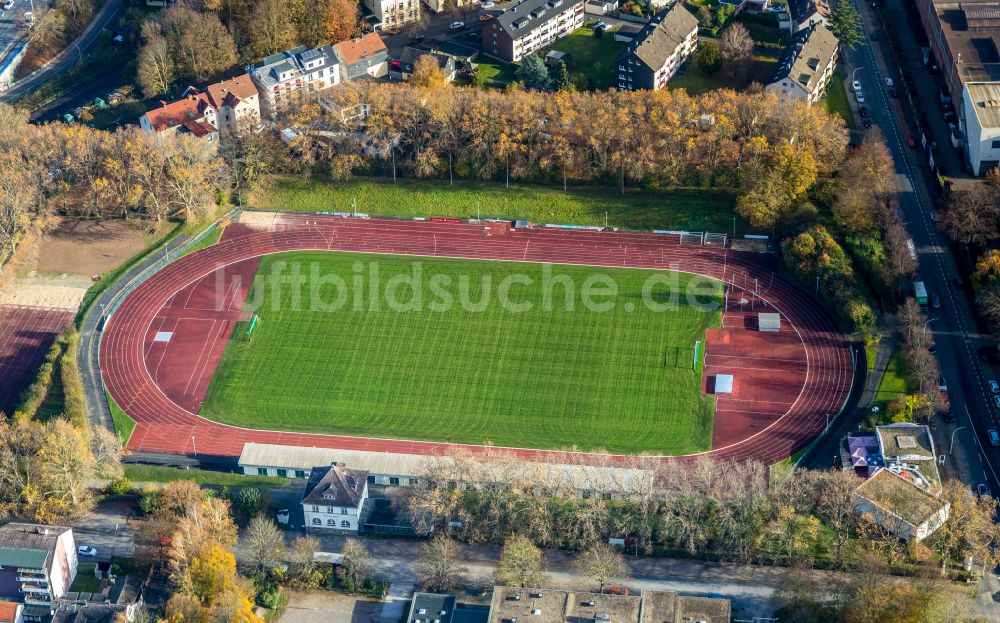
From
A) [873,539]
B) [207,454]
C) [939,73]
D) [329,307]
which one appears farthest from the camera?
[939,73]

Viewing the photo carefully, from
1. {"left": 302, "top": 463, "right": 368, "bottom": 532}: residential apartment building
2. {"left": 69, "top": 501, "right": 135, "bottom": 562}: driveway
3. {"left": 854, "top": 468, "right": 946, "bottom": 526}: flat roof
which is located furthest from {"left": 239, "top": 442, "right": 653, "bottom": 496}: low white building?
{"left": 854, "top": 468, "right": 946, "bottom": 526}: flat roof

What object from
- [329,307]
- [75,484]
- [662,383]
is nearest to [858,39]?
[662,383]

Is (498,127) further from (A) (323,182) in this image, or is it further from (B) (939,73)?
(B) (939,73)

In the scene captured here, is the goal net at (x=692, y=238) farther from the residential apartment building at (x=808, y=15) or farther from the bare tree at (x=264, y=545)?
the bare tree at (x=264, y=545)

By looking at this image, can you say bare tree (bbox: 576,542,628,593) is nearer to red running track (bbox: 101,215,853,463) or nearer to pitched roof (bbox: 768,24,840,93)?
red running track (bbox: 101,215,853,463)

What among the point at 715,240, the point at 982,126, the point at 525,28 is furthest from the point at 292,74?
the point at 982,126

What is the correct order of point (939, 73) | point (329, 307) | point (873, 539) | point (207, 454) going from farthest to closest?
point (939, 73)
point (329, 307)
point (207, 454)
point (873, 539)

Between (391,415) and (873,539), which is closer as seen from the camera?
(873,539)
